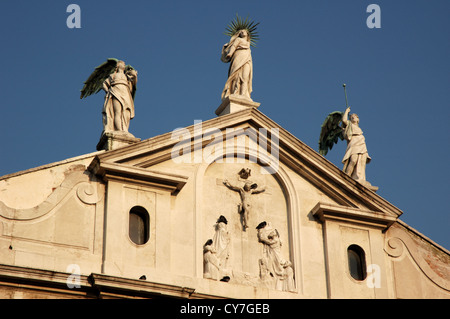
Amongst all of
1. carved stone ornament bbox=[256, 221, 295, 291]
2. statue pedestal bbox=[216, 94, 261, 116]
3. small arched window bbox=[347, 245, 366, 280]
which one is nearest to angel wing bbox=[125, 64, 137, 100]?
statue pedestal bbox=[216, 94, 261, 116]

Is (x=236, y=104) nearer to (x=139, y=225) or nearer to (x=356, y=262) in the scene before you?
(x=139, y=225)

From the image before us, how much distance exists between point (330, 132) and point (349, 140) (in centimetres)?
94

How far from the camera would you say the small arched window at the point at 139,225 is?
2362 centimetres

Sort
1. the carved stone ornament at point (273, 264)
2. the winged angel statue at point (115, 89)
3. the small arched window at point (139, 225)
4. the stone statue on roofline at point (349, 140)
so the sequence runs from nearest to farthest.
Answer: the small arched window at point (139, 225) → the carved stone ornament at point (273, 264) → the winged angel statue at point (115, 89) → the stone statue on roofline at point (349, 140)

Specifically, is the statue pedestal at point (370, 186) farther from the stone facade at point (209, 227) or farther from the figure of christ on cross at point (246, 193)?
the figure of christ on cross at point (246, 193)

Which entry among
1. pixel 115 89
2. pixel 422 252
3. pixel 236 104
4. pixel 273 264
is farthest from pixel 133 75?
pixel 422 252

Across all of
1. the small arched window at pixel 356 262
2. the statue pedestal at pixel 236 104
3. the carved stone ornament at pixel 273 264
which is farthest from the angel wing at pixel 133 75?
the small arched window at pixel 356 262

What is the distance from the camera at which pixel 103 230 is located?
23.3 m

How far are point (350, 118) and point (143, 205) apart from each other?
5643 mm

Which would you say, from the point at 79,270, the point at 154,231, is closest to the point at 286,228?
the point at 154,231

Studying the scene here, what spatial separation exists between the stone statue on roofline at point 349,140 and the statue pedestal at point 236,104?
2099 mm

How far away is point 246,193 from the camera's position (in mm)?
24906

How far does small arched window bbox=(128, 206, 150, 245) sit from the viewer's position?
23625mm
